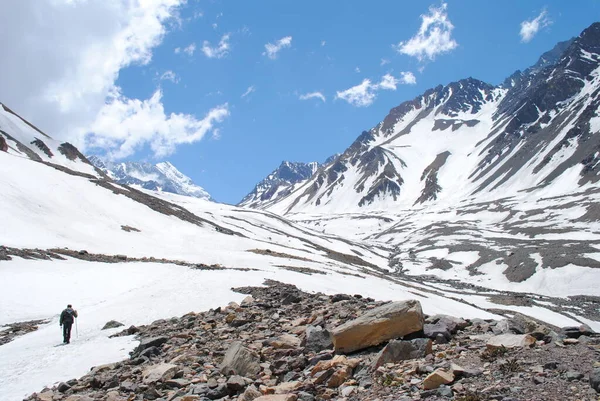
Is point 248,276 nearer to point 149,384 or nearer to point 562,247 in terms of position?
point 149,384

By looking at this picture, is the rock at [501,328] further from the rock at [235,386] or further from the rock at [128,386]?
the rock at [128,386]

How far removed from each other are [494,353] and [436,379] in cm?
175

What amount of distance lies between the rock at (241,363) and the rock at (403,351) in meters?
3.02

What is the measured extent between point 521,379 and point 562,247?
92.6m

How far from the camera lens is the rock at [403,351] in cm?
916

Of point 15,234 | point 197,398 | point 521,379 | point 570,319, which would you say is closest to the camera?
point 521,379

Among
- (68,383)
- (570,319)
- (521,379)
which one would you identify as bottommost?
(570,319)

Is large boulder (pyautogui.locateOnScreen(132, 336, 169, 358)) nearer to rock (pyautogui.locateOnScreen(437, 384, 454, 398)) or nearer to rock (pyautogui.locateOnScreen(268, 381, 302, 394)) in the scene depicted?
rock (pyautogui.locateOnScreen(268, 381, 302, 394))

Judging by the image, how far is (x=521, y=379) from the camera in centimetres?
712

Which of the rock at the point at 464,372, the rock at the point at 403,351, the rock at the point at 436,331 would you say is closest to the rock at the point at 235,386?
the rock at the point at 403,351

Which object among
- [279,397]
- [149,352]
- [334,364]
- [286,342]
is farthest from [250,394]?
[149,352]

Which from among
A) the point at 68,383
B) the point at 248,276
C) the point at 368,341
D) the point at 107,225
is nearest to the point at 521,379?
the point at 368,341

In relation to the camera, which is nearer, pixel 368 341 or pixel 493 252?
pixel 368 341

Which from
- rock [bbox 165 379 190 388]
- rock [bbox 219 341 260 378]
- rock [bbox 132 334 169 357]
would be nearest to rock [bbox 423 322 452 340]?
rock [bbox 219 341 260 378]
